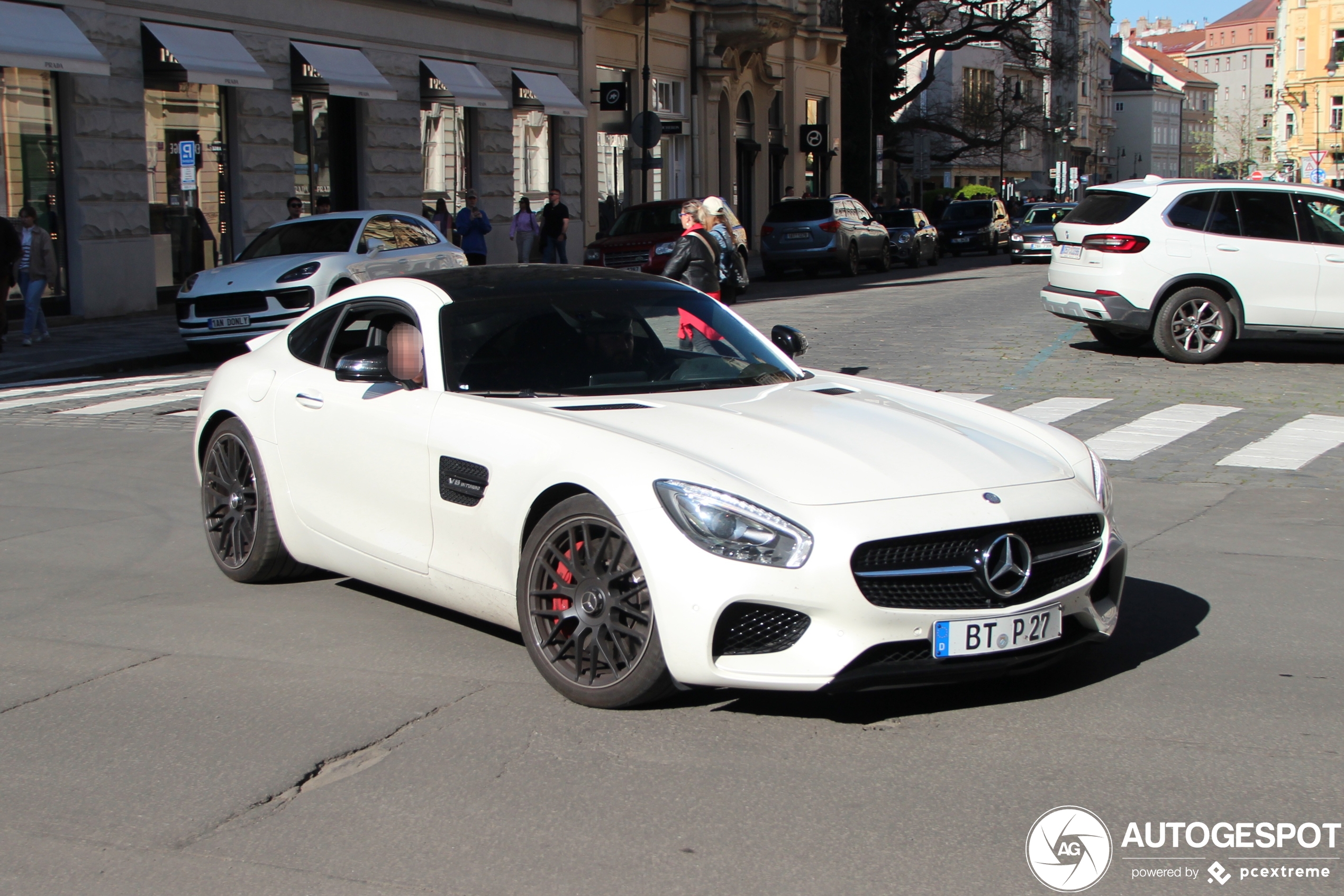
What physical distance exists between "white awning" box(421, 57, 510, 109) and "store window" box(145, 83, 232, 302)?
5342 mm

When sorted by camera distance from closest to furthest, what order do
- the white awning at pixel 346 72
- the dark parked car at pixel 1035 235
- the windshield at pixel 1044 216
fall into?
→ the white awning at pixel 346 72
the dark parked car at pixel 1035 235
the windshield at pixel 1044 216

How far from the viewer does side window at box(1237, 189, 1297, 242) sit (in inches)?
602

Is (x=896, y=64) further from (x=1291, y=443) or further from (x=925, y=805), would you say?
(x=925, y=805)

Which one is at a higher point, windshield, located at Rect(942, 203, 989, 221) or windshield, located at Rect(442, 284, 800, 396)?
windshield, located at Rect(942, 203, 989, 221)

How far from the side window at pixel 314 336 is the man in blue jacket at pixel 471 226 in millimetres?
20357

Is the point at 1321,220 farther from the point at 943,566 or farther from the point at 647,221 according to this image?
the point at 647,221

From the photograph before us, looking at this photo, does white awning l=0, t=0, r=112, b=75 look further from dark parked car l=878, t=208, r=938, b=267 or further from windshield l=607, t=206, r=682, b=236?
dark parked car l=878, t=208, r=938, b=267

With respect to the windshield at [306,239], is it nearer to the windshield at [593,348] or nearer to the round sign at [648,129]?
the windshield at [593,348]

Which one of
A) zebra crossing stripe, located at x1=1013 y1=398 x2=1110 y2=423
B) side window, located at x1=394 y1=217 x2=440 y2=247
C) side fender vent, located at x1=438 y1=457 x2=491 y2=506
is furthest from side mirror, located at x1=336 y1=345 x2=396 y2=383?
side window, located at x1=394 y1=217 x2=440 y2=247

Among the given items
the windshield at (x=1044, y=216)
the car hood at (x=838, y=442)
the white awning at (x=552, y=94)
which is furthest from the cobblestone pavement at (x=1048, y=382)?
the windshield at (x=1044, y=216)

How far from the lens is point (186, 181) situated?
75.9 feet

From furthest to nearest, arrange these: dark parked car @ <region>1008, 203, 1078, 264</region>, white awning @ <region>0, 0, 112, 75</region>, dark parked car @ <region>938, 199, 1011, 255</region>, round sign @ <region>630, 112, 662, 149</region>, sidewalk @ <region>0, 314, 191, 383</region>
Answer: dark parked car @ <region>938, 199, 1011, 255</region>
dark parked car @ <region>1008, 203, 1078, 264</region>
round sign @ <region>630, 112, 662, 149</region>
white awning @ <region>0, 0, 112, 75</region>
sidewalk @ <region>0, 314, 191, 383</region>

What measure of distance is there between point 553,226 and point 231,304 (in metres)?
14.0

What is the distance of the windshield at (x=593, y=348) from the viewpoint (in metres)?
5.57
